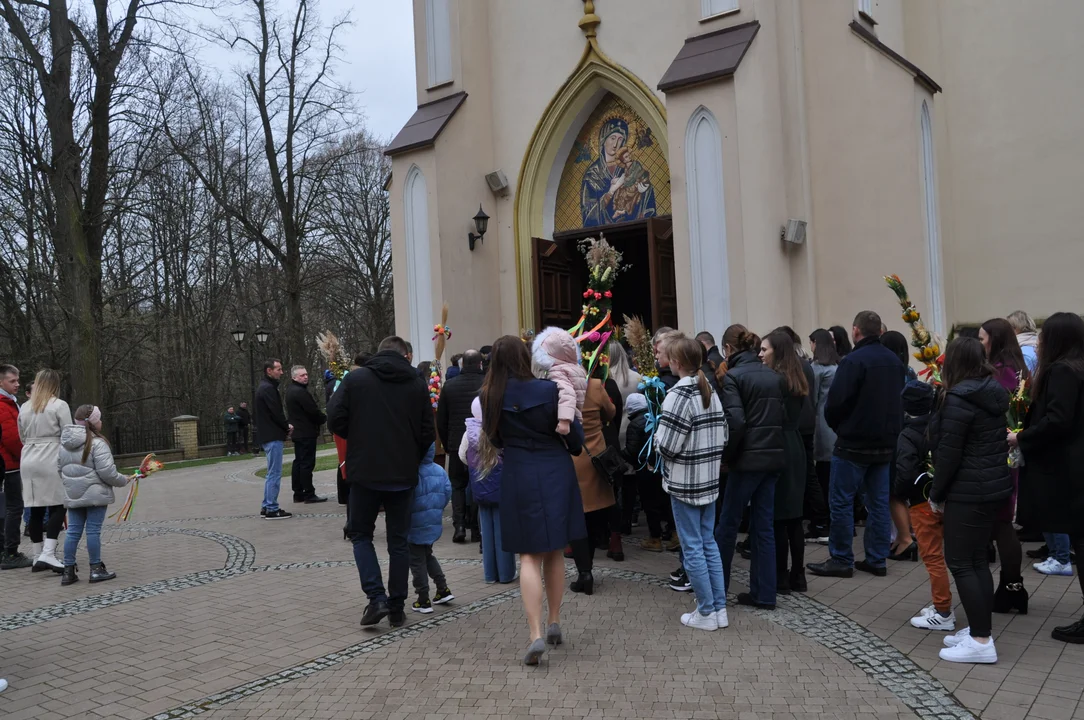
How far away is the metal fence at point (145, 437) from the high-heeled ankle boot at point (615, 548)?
2267cm

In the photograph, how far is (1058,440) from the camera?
4926 mm

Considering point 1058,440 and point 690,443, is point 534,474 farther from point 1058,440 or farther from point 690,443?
point 1058,440

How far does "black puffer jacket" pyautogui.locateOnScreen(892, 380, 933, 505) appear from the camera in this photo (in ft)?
17.6

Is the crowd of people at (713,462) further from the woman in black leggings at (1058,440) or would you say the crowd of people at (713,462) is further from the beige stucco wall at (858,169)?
the beige stucco wall at (858,169)

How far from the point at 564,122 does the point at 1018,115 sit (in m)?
6.89

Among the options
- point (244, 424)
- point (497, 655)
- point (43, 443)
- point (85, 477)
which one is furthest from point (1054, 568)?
point (244, 424)

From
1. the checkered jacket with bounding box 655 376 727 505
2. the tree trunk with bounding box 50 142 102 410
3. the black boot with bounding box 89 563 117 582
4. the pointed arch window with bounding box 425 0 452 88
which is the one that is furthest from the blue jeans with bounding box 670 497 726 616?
the tree trunk with bounding box 50 142 102 410

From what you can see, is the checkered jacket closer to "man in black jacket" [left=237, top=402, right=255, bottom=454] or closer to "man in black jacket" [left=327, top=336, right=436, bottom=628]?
"man in black jacket" [left=327, top=336, right=436, bottom=628]

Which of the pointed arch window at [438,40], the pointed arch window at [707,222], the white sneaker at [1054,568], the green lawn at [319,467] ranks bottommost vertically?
the green lawn at [319,467]

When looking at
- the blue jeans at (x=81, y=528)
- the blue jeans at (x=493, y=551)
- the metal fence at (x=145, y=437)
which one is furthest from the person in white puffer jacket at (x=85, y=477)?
the metal fence at (x=145, y=437)

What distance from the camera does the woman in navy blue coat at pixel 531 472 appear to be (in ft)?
16.4

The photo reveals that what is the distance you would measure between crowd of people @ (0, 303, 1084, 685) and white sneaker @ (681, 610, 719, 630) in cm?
1

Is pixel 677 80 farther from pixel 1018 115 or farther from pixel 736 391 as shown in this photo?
pixel 736 391

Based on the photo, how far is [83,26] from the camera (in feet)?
68.0
